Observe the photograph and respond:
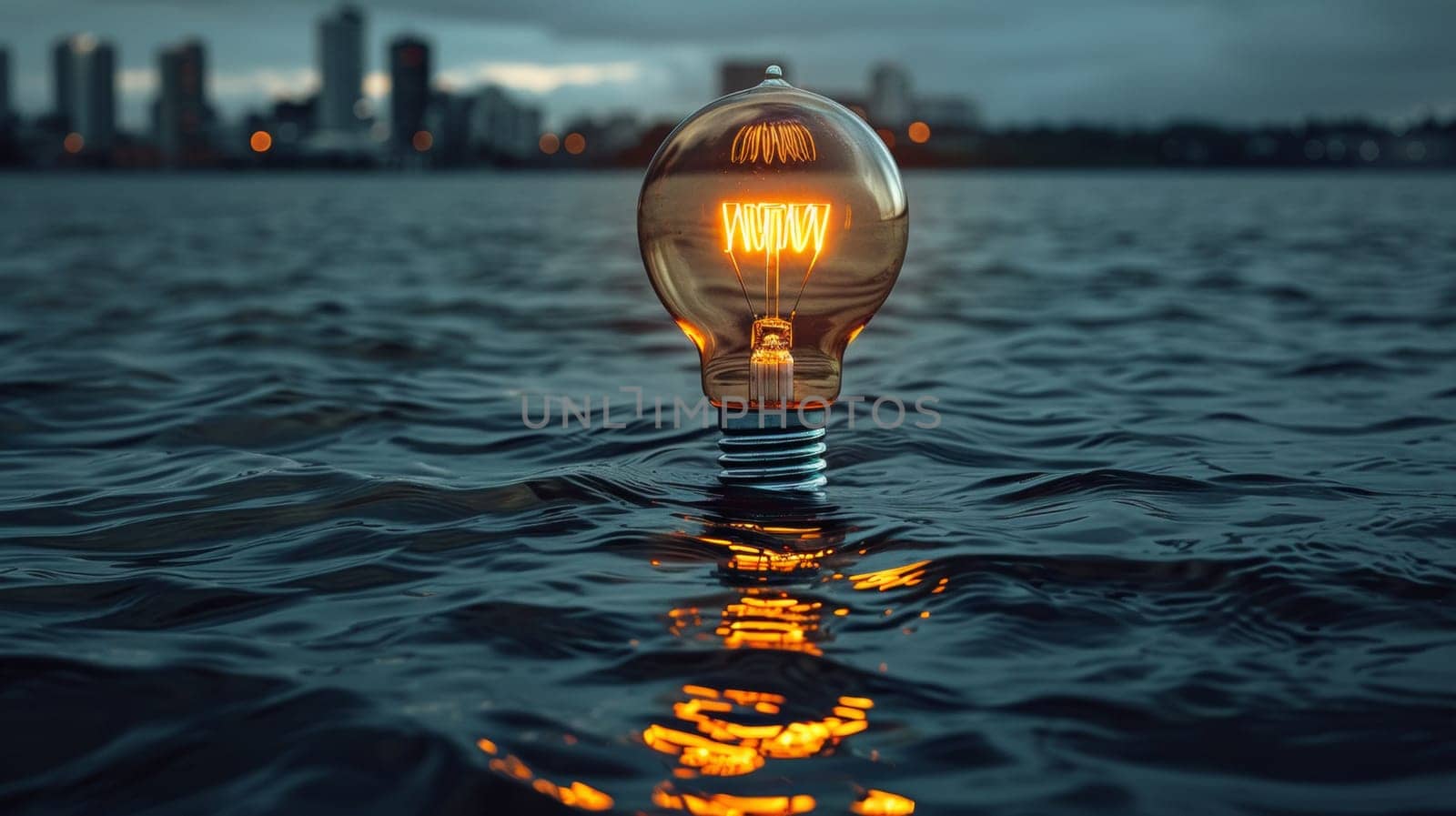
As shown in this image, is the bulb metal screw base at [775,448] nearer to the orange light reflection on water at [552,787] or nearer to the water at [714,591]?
the water at [714,591]

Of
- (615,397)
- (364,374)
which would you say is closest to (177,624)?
(615,397)

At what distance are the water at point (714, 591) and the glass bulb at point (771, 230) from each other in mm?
648

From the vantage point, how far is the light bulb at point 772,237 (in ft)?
17.1

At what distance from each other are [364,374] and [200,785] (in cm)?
684

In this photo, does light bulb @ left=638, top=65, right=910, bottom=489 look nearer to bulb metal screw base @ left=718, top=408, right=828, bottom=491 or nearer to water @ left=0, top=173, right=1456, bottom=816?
bulb metal screw base @ left=718, top=408, right=828, bottom=491

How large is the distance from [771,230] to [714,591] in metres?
1.42

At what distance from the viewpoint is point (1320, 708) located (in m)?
3.43

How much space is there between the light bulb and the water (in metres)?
0.55

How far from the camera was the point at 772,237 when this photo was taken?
5.16 m

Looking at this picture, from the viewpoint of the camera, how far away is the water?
10.3 feet
